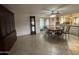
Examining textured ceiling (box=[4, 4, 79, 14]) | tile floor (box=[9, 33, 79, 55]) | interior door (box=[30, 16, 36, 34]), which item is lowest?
tile floor (box=[9, 33, 79, 55])

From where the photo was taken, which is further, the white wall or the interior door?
the interior door

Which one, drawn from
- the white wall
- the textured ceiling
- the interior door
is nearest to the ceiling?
the textured ceiling

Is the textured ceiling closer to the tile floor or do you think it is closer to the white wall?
the white wall

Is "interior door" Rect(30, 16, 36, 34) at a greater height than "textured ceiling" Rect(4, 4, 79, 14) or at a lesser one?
lesser

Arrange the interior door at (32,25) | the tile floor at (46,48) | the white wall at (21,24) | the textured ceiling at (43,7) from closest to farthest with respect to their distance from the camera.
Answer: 1. the textured ceiling at (43,7)
2. the tile floor at (46,48)
3. the white wall at (21,24)
4. the interior door at (32,25)

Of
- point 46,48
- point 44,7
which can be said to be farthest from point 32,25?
point 44,7

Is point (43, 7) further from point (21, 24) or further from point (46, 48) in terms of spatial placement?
point (21, 24)

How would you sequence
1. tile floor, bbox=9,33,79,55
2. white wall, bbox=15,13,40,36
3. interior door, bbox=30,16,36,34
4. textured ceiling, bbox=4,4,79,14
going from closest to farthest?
textured ceiling, bbox=4,4,79,14
tile floor, bbox=9,33,79,55
white wall, bbox=15,13,40,36
interior door, bbox=30,16,36,34

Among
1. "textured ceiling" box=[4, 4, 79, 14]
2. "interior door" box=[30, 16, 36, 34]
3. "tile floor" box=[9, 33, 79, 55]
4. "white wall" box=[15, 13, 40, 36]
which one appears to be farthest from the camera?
"interior door" box=[30, 16, 36, 34]

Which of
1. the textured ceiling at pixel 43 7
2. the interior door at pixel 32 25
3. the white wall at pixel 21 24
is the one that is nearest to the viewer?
the textured ceiling at pixel 43 7

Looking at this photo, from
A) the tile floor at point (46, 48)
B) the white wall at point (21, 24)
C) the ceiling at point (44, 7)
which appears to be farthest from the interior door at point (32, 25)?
the ceiling at point (44, 7)

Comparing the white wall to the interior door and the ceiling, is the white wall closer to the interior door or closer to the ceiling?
the interior door

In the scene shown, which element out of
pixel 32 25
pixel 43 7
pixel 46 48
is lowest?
pixel 46 48

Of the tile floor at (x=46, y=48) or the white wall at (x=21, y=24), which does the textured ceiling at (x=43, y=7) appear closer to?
the white wall at (x=21, y=24)
